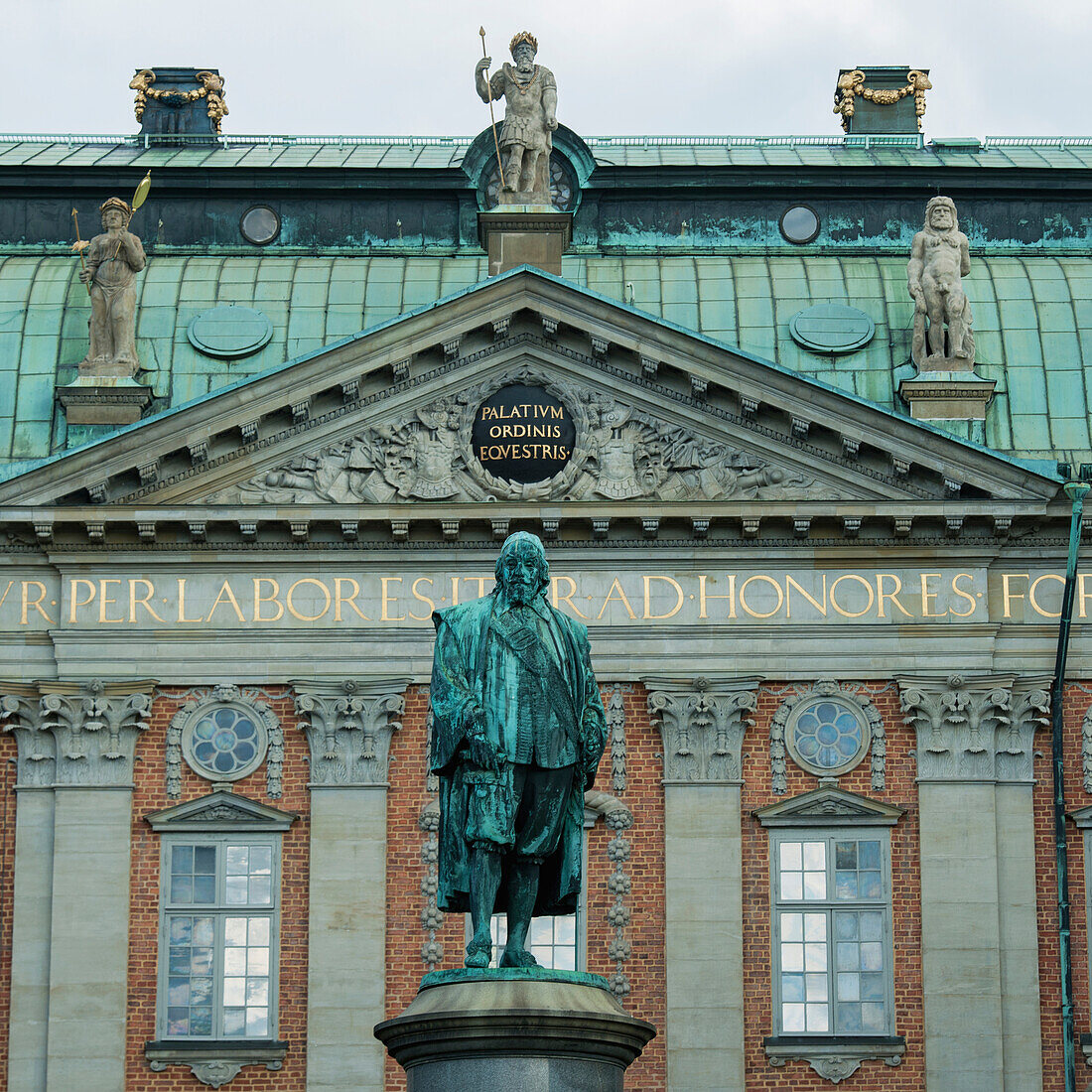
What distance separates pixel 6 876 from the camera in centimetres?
3130

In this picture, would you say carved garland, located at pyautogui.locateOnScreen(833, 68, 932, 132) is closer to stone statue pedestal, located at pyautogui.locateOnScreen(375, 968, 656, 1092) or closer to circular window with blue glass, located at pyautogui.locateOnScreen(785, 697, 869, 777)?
circular window with blue glass, located at pyautogui.locateOnScreen(785, 697, 869, 777)

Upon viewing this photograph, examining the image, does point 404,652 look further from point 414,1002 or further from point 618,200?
point 414,1002

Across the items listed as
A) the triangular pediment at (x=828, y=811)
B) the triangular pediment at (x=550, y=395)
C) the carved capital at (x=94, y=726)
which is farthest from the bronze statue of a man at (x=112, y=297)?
the triangular pediment at (x=828, y=811)

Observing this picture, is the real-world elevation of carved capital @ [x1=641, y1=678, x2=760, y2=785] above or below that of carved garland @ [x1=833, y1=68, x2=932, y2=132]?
below

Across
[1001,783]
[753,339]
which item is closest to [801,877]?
[1001,783]

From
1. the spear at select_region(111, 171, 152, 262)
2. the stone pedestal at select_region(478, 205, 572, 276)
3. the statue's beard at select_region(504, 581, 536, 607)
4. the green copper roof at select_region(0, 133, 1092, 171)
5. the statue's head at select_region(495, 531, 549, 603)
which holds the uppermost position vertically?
the green copper roof at select_region(0, 133, 1092, 171)

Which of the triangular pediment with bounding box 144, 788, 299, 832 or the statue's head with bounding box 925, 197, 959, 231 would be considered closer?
the triangular pediment with bounding box 144, 788, 299, 832

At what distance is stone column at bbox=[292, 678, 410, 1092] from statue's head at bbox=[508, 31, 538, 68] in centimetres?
798

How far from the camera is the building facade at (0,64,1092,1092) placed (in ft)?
101

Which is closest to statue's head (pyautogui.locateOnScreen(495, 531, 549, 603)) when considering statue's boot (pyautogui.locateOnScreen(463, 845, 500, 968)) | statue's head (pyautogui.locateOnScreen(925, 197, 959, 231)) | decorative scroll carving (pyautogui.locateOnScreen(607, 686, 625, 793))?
statue's boot (pyautogui.locateOnScreen(463, 845, 500, 968))

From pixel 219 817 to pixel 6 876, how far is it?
2.62m

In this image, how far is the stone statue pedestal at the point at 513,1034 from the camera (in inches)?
585

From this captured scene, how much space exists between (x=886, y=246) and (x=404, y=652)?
9.77 m

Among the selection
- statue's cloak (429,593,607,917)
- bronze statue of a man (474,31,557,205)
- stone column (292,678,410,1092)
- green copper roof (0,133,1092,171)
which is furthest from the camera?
green copper roof (0,133,1092,171)
